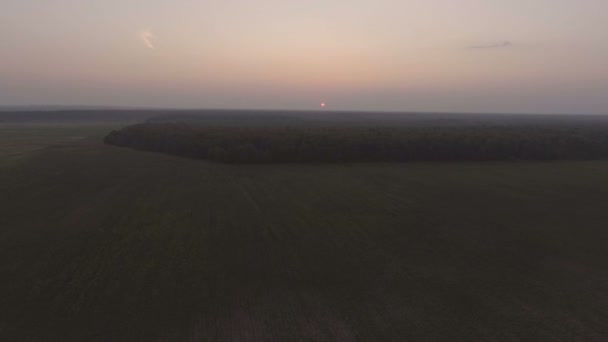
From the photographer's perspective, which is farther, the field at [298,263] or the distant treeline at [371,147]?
the distant treeline at [371,147]

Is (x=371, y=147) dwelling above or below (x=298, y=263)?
above

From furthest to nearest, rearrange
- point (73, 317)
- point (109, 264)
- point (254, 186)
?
1. point (254, 186)
2. point (109, 264)
3. point (73, 317)

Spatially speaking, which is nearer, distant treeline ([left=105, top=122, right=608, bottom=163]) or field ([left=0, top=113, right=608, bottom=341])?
field ([left=0, top=113, right=608, bottom=341])

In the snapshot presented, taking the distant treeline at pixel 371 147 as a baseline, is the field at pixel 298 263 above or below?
below

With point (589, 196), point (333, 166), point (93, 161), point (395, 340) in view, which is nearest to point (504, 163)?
point (589, 196)

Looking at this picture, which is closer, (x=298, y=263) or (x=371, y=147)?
(x=298, y=263)

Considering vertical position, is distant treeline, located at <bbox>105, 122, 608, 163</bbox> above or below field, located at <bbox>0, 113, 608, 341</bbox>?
above

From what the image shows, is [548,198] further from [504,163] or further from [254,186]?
[254,186]

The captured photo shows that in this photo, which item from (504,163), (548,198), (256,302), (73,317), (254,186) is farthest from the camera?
(504,163)
